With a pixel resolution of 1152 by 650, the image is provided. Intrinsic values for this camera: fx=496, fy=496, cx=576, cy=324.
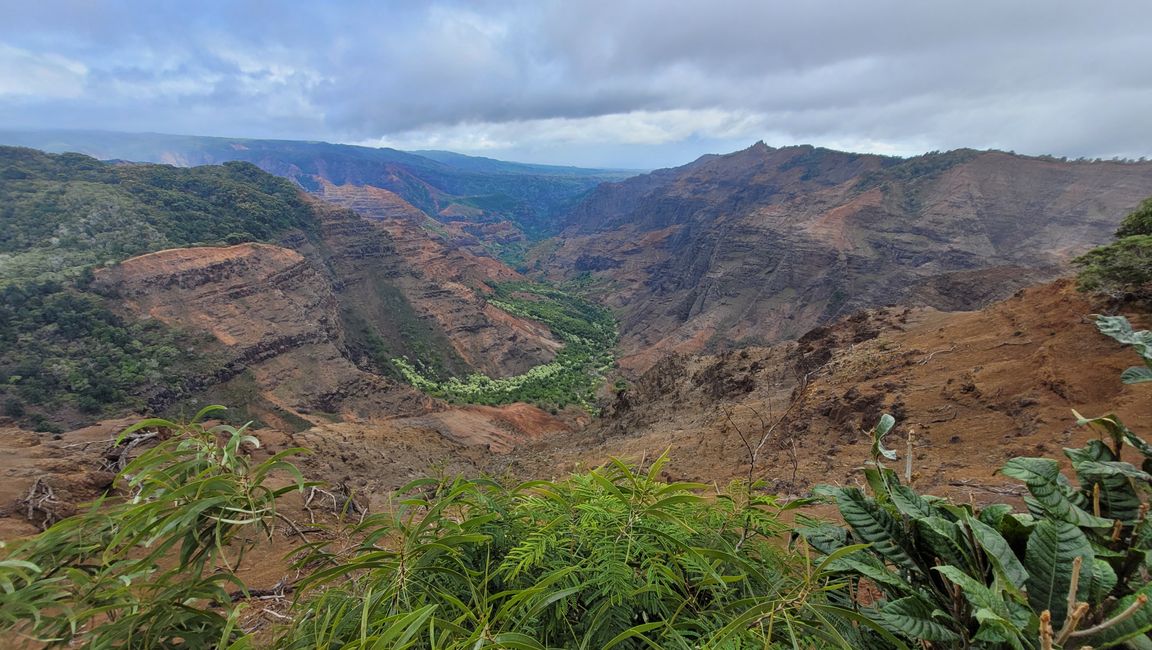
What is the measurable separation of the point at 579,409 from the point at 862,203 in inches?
2193

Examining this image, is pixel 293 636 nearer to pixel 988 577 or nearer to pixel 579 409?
pixel 988 577

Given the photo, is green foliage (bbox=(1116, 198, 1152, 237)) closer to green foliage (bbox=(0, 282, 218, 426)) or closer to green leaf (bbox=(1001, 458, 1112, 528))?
green leaf (bbox=(1001, 458, 1112, 528))

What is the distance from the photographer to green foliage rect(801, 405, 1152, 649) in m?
1.46

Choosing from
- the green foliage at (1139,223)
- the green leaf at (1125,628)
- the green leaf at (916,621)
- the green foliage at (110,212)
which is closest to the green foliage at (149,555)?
the green leaf at (916,621)

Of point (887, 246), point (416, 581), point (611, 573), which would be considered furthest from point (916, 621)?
point (887, 246)

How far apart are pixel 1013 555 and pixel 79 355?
3870 centimetres

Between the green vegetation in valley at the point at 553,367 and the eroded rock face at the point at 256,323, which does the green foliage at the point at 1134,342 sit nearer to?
the eroded rock face at the point at 256,323

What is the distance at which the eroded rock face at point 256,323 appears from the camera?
3200 cm

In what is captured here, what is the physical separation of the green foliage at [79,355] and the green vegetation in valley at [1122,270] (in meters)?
38.6

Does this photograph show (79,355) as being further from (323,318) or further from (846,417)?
(846,417)

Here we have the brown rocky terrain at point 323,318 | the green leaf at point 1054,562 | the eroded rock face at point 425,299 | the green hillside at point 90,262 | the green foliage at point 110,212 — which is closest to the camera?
the green leaf at point 1054,562

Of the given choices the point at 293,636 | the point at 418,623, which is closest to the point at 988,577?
the point at 418,623

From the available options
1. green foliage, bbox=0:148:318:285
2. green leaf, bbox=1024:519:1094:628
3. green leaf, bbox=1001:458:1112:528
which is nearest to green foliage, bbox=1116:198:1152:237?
green leaf, bbox=1001:458:1112:528

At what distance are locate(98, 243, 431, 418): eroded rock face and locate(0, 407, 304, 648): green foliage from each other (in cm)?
3364
